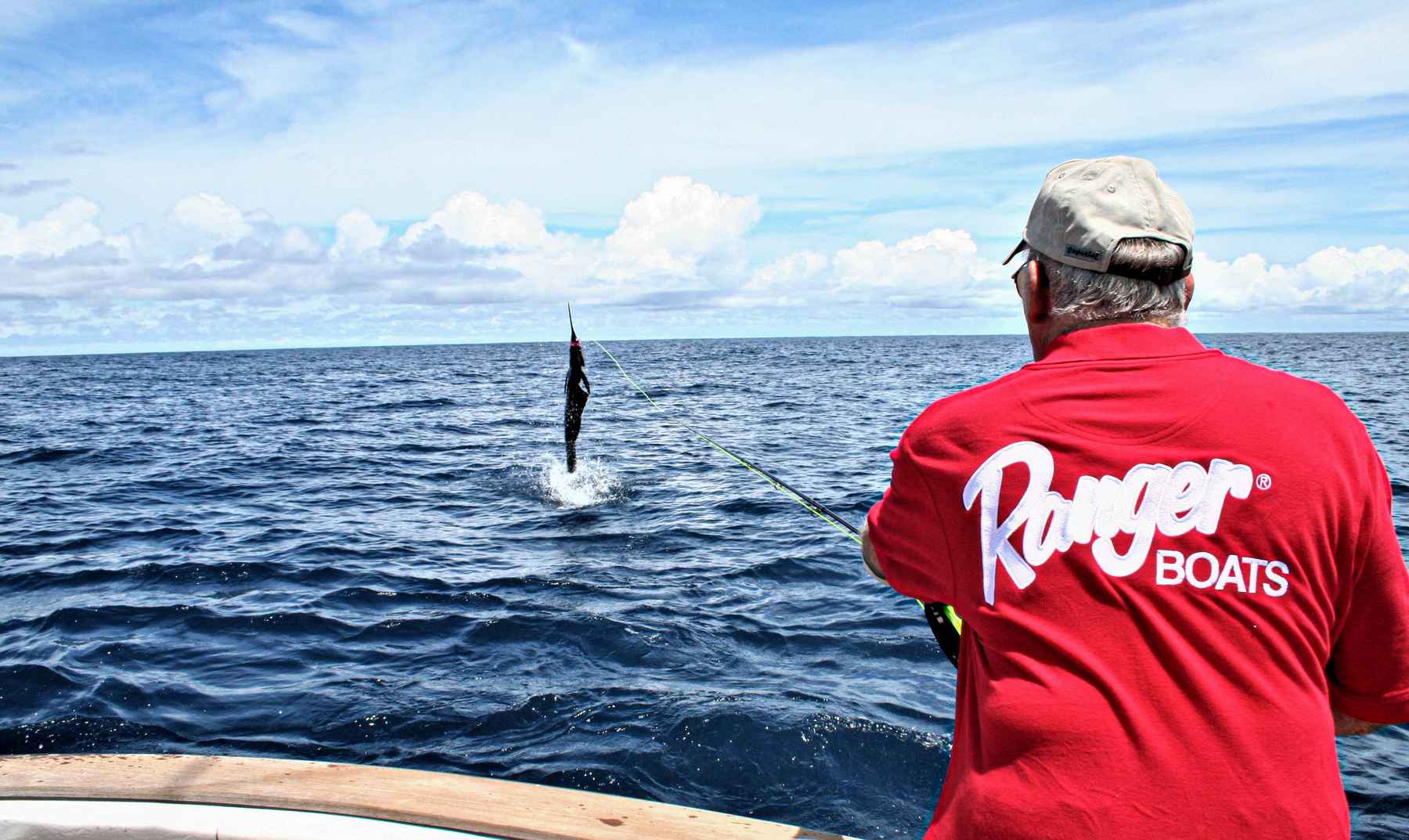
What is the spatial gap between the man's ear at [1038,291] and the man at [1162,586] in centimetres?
16

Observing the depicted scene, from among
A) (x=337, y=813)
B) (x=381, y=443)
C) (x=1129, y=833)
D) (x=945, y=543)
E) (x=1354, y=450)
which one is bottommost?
(x=381, y=443)

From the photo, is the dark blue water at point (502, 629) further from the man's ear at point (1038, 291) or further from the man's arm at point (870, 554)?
the man's ear at point (1038, 291)

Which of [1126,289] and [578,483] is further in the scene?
[578,483]

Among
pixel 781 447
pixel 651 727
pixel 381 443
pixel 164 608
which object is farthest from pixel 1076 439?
pixel 381 443

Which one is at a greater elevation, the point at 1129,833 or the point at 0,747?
the point at 1129,833

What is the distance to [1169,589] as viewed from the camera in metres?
1.40

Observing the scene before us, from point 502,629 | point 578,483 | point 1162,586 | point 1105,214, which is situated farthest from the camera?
point 578,483

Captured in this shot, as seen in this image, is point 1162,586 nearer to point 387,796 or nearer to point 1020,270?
point 1020,270

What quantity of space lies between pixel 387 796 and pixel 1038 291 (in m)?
2.28

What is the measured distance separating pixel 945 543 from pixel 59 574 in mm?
10781

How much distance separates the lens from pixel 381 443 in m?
21.4

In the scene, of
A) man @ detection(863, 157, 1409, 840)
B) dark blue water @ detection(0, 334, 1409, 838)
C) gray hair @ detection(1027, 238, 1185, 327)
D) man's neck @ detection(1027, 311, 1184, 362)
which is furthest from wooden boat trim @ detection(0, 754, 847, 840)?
dark blue water @ detection(0, 334, 1409, 838)

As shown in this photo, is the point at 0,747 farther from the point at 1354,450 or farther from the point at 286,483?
the point at 286,483

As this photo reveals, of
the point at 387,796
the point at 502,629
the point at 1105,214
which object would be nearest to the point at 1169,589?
the point at 1105,214
